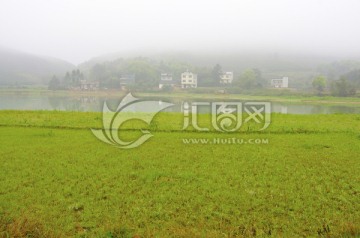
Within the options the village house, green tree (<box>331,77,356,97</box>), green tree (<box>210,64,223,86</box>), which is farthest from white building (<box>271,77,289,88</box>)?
the village house

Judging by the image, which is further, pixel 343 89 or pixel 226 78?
pixel 226 78

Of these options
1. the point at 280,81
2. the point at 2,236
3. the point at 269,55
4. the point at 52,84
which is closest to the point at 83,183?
the point at 2,236

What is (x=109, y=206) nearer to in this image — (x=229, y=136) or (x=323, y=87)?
(x=229, y=136)

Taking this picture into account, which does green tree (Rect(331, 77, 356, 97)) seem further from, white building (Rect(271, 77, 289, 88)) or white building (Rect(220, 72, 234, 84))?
white building (Rect(220, 72, 234, 84))

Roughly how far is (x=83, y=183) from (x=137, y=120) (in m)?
8.30

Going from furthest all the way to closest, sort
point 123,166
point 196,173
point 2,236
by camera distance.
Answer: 1. point 123,166
2. point 196,173
3. point 2,236

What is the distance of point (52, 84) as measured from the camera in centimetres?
7012

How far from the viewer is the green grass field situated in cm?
469

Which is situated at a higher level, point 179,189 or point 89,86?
point 89,86

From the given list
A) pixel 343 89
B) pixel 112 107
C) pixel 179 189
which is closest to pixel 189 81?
pixel 343 89

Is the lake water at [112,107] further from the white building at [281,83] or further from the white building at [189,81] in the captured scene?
the white building at [281,83]

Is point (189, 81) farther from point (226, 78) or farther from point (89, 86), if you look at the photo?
point (89, 86)

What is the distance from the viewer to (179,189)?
5992 millimetres

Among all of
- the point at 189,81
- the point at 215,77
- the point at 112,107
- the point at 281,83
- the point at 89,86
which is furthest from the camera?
the point at 215,77
